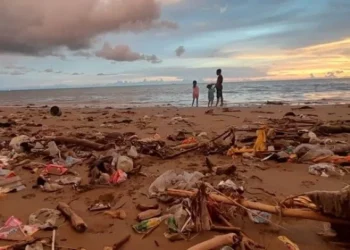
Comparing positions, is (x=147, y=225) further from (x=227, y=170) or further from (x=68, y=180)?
(x=68, y=180)

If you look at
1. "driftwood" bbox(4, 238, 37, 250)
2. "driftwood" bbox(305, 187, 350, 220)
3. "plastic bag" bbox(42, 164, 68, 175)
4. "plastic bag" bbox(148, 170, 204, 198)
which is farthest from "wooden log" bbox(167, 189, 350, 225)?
"plastic bag" bbox(42, 164, 68, 175)

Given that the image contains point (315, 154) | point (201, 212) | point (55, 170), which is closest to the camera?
point (201, 212)

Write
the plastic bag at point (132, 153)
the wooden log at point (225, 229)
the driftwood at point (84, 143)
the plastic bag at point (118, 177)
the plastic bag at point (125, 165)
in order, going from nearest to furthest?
the wooden log at point (225, 229), the plastic bag at point (118, 177), the plastic bag at point (125, 165), the plastic bag at point (132, 153), the driftwood at point (84, 143)

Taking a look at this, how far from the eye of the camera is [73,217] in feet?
11.4

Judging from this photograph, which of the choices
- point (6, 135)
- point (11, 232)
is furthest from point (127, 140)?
point (11, 232)

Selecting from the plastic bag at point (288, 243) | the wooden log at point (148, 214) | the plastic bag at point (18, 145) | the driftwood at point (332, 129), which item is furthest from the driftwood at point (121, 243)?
the driftwood at point (332, 129)

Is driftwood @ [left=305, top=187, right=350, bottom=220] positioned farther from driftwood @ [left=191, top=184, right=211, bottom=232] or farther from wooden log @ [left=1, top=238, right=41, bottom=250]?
wooden log @ [left=1, top=238, right=41, bottom=250]

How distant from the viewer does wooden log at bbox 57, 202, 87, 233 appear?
3.33 meters

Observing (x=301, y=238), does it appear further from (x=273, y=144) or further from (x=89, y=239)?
(x=273, y=144)

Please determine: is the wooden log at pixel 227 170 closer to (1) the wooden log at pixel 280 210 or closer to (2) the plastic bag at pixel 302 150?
(1) the wooden log at pixel 280 210

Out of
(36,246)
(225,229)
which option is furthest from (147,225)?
(36,246)

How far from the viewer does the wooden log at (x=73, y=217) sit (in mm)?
3334

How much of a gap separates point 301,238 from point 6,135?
333 inches

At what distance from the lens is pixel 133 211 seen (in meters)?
3.81
